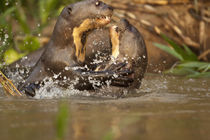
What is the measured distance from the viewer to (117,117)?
71.7 inches

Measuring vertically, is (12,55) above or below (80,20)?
below

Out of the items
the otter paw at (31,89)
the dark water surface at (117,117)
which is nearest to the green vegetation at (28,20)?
the otter paw at (31,89)

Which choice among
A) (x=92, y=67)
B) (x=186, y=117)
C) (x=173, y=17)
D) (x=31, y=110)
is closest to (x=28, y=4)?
(x=173, y=17)

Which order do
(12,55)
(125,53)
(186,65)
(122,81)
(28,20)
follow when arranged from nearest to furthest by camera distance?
(122,81) < (125,53) < (186,65) < (12,55) < (28,20)

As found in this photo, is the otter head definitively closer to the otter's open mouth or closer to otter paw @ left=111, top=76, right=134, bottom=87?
the otter's open mouth

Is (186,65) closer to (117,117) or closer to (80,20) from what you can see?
(80,20)

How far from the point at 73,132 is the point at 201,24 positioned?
13.1 feet

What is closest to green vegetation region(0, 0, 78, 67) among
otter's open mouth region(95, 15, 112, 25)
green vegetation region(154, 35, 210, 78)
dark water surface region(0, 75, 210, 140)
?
green vegetation region(154, 35, 210, 78)

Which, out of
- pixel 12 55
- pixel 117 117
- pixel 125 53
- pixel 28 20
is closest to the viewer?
pixel 117 117

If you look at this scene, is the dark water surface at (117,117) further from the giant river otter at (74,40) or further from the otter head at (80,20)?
the otter head at (80,20)

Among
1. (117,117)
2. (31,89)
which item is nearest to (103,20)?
(31,89)

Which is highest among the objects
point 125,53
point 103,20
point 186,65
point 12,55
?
point 103,20

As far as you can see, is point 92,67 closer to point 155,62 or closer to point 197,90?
point 197,90

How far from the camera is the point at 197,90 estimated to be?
2969 millimetres
